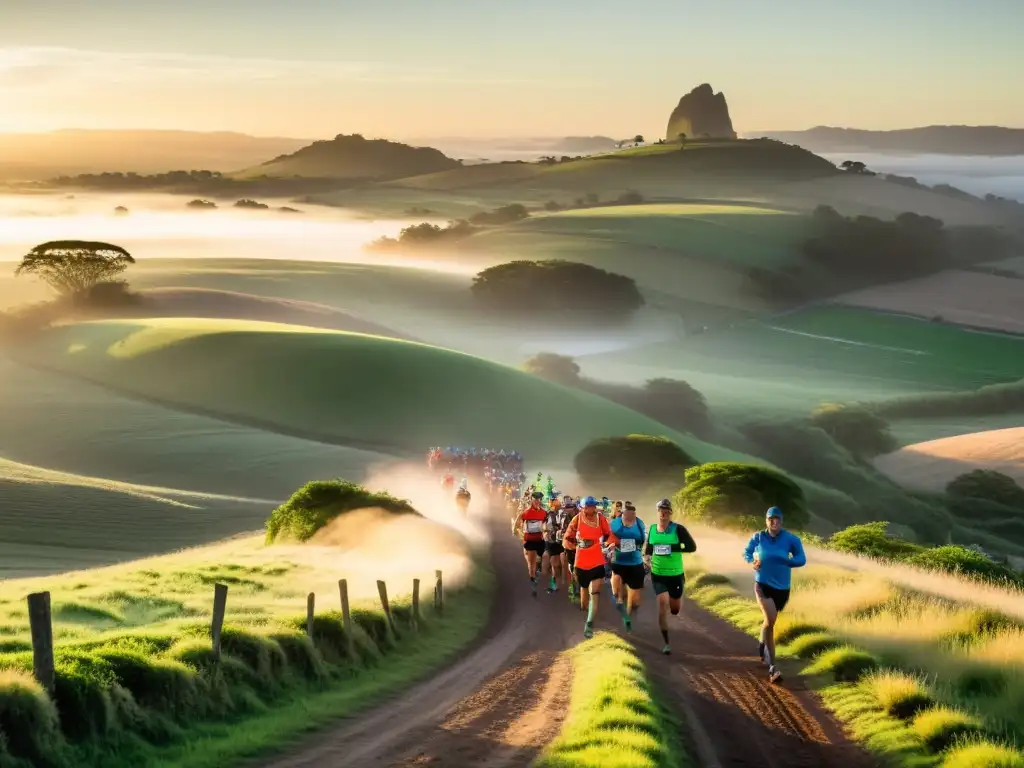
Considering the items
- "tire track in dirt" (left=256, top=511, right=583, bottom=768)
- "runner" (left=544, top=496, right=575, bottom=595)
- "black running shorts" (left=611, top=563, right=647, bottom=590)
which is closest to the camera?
"tire track in dirt" (left=256, top=511, right=583, bottom=768)

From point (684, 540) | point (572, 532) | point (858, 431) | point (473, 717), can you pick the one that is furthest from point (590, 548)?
point (858, 431)

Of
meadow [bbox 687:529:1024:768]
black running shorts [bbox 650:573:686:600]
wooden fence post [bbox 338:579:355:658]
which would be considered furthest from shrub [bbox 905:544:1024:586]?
wooden fence post [bbox 338:579:355:658]

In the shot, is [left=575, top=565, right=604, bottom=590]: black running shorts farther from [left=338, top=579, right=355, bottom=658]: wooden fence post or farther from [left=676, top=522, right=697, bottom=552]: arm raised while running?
[left=338, top=579, right=355, bottom=658]: wooden fence post

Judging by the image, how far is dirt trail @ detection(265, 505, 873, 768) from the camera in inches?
668

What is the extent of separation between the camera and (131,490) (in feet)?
251

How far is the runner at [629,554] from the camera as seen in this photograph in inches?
1012

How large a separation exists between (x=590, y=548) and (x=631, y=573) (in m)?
0.97

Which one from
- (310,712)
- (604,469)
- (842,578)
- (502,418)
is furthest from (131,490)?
(310,712)

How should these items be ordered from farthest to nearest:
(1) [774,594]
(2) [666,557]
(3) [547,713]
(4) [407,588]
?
(4) [407,588] → (2) [666,557] → (1) [774,594] → (3) [547,713]

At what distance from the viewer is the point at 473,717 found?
1939 cm

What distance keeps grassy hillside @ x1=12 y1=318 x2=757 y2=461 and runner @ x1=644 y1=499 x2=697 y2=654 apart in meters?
75.6

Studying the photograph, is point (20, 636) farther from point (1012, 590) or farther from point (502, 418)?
point (502, 418)

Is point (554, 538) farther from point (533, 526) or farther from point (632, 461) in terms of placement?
point (632, 461)

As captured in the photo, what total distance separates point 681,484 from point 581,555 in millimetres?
59046
